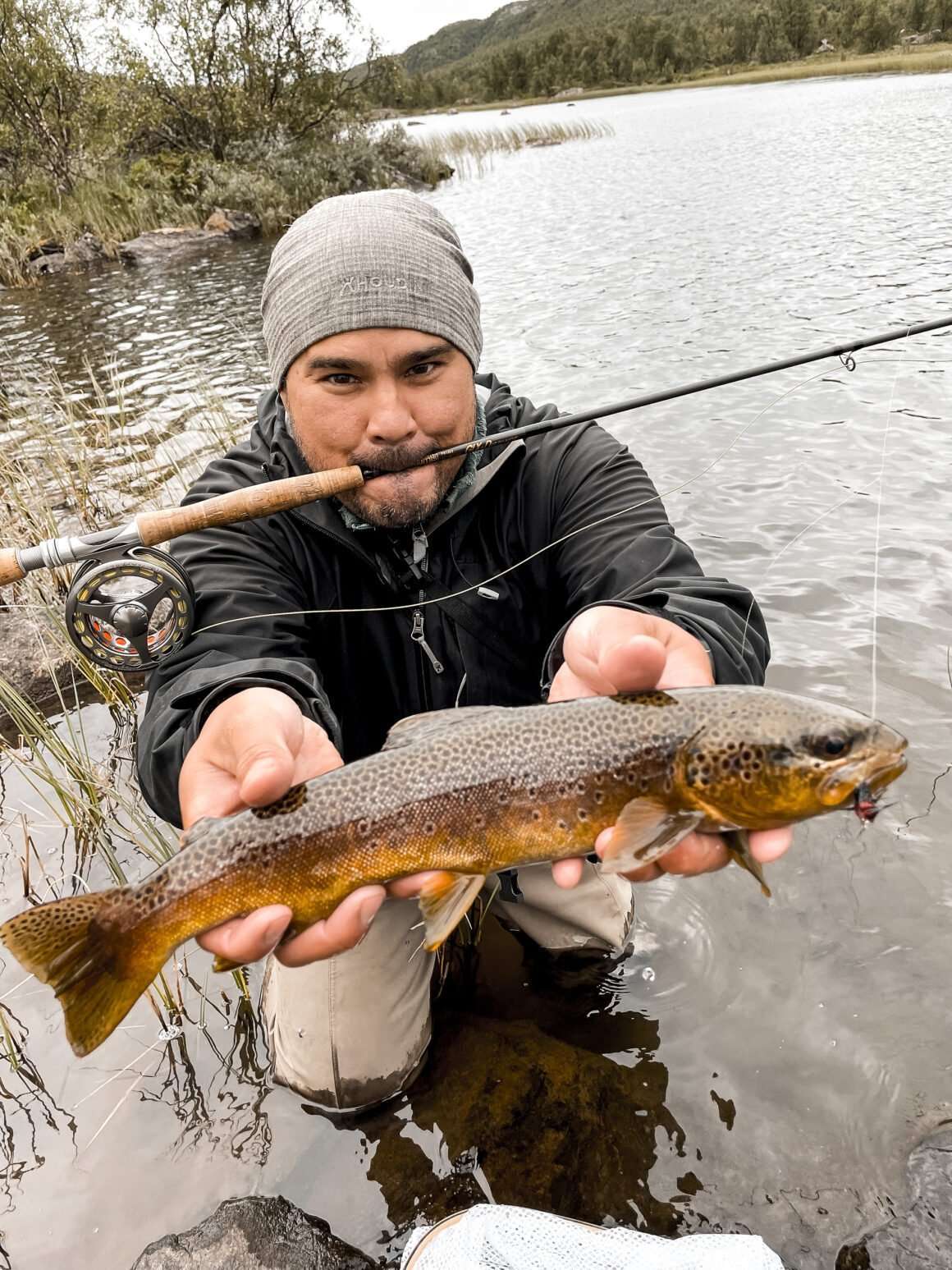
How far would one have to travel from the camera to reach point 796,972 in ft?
11.7

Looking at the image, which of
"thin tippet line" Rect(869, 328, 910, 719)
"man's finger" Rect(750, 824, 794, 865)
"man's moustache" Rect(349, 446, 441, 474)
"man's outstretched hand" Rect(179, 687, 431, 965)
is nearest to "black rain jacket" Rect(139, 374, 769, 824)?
"man's moustache" Rect(349, 446, 441, 474)

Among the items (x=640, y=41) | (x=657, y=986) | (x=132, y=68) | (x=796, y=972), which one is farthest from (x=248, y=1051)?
(x=640, y=41)

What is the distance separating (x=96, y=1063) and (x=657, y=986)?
2.31m

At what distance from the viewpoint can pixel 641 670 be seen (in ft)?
6.88

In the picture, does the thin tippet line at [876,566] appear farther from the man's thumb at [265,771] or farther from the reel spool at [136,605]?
A: the reel spool at [136,605]

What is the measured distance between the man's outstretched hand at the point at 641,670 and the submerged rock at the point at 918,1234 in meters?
1.35

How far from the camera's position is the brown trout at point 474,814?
206 cm

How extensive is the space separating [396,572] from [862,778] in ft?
6.28

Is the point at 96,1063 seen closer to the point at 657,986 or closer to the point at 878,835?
the point at 657,986

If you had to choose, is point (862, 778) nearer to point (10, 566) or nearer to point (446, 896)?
point (446, 896)

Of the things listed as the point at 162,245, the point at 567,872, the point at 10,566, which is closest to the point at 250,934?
the point at 567,872

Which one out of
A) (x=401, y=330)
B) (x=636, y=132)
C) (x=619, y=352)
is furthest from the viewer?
(x=636, y=132)

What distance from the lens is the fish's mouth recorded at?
1976 millimetres

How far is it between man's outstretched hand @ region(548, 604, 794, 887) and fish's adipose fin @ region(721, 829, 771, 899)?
0.02 metres
